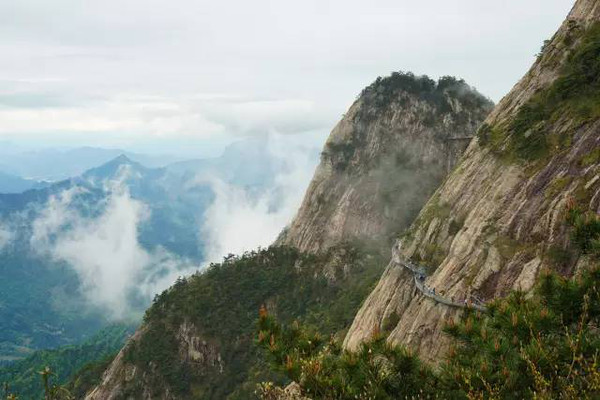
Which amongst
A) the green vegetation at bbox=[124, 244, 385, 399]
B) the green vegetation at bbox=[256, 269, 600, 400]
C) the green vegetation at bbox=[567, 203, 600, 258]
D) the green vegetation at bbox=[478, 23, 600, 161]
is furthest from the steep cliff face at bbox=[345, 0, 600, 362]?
the green vegetation at bbox=[124, 244, 385, 399]

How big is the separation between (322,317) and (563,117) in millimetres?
50458

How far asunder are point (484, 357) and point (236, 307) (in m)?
89.0

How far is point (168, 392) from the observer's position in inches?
3706

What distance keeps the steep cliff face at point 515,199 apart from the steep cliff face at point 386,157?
45341 mm

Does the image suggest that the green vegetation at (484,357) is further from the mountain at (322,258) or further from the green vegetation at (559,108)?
the mountain at (322,258)

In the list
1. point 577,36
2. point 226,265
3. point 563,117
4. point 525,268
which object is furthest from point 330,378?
point 226,265

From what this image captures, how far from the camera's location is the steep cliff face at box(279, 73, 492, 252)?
106 m

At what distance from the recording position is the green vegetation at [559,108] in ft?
145

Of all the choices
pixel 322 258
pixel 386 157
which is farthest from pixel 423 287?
pixel 386 157

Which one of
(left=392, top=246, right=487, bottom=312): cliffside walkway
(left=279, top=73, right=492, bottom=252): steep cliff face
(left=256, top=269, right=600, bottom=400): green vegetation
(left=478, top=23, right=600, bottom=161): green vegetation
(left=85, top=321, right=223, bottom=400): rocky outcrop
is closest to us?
(left=256, top=269, right=600, bottom=400): green vegetation

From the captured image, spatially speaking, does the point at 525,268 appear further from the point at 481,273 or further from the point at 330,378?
the point at 330,378

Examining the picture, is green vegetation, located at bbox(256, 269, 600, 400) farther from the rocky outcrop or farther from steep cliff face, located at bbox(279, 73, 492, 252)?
steep cliff face, located at bbox(279, 73, 492, 252)

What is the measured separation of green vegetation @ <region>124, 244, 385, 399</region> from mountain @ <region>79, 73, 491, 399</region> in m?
0.21

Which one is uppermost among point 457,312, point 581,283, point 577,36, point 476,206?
point 577,36
